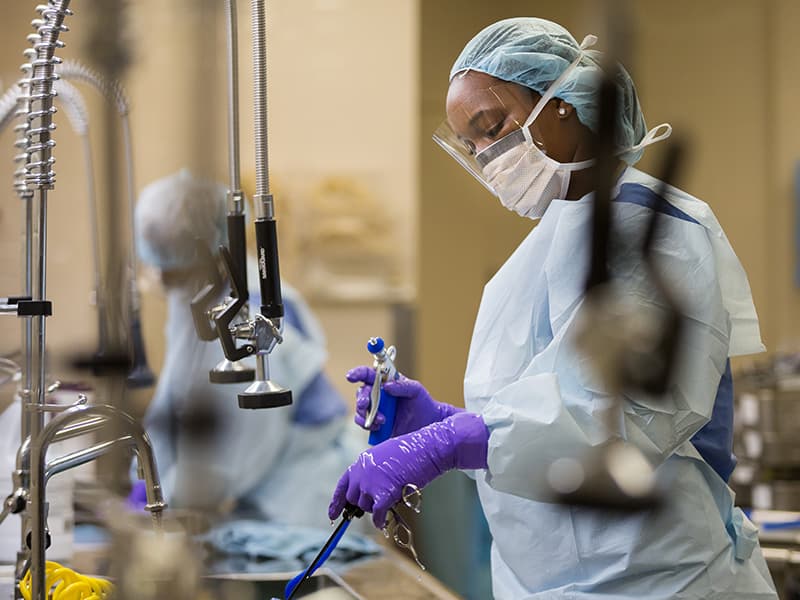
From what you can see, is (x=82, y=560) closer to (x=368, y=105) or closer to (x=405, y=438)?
(x=405, y=438)

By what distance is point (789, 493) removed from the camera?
229cm

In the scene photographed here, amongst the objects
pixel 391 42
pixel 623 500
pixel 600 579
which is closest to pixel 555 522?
pixel 600 579

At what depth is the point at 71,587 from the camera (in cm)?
110

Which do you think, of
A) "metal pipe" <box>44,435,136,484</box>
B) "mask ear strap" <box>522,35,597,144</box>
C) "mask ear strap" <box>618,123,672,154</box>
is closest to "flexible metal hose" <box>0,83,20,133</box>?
"metal pipe" <box>44,435,136,484</box>

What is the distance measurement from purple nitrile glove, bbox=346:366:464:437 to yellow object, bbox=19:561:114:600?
356 millimetres

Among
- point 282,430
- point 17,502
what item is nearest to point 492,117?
point 17,502

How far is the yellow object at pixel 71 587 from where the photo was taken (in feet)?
3.57

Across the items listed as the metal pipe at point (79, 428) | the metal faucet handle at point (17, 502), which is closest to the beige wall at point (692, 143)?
the metal pipe at point (79, 428)

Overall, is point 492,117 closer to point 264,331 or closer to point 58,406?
point 264,331

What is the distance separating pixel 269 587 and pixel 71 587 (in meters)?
0.37

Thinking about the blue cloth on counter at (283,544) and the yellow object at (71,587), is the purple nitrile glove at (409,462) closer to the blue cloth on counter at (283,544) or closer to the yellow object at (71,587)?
the yellow object at (71,587)

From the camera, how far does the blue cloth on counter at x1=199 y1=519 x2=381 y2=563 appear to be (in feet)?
5.33

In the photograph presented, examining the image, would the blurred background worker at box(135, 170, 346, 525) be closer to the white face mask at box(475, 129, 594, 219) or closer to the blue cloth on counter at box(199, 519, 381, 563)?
the blue cloth on counter at box(199, 519, 381, 563)

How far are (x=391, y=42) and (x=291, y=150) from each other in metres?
0.49
